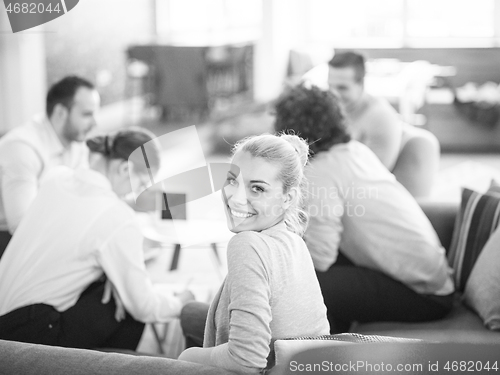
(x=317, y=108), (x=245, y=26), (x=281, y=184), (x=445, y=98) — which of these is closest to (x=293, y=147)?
(x=281, y=184)

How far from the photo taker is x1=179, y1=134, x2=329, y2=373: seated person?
102 centimetres

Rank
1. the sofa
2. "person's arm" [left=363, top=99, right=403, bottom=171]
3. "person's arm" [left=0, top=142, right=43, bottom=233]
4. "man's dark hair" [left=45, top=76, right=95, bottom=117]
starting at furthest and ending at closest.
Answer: "person's arm" [left=363, top=99, right=403, bottom=171], "man's dark hair" [left=45, top=76, right=95, bottom=117], "person's arm" [left=0, top=142, right=43, bottom=233], the sofa

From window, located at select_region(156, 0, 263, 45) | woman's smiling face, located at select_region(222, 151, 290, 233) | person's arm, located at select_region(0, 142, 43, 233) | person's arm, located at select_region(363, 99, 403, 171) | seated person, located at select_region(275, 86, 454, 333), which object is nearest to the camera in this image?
woman's smiling face, located at select_region(222, 151, 290, 233)

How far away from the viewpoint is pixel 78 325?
66.6 inches

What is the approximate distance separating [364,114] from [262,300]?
6.37 ft

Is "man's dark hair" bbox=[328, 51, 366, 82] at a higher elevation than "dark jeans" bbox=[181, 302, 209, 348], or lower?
higher

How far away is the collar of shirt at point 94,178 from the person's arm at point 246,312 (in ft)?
2.36

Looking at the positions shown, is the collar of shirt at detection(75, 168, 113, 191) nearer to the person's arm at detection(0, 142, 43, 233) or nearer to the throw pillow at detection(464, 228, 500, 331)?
the person's arm at detection(0, 142, 43, 233)

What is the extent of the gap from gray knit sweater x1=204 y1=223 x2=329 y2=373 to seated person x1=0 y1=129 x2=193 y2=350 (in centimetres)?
50

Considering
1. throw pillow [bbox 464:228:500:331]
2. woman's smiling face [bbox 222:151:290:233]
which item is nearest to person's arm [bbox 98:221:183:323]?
woman's smiling face [bbox 222:151:290:233]

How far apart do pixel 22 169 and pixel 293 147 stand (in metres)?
1.47

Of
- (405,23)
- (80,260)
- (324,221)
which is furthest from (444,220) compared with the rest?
(405,23)

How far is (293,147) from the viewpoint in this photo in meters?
1.19

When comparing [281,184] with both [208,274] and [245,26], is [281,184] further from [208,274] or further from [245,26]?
[245,26]
